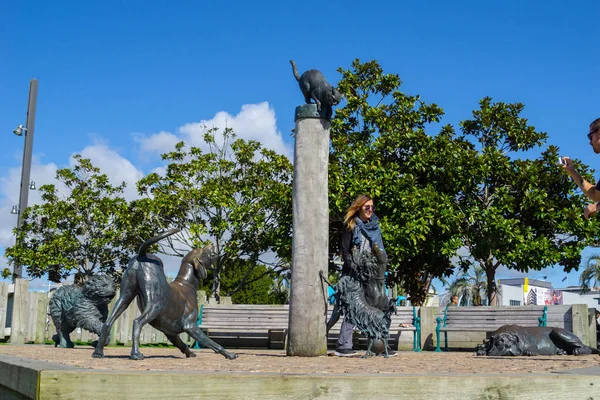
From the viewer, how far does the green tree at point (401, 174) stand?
21406 millimetres

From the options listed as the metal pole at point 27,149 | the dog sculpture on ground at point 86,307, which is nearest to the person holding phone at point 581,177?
the dog sculpture on ground at point 86,307

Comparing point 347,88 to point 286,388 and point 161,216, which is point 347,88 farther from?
point 286,388

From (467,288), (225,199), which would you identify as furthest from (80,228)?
(467,288)

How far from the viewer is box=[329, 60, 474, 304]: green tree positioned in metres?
21.4

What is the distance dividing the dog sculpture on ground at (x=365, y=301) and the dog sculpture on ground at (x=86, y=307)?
145 inches

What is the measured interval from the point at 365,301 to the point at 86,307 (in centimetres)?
436

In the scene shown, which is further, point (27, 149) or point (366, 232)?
point (27, 149)

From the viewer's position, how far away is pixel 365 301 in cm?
960

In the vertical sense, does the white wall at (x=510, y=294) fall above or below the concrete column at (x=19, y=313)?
above

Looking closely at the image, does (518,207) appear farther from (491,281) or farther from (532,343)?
(532,343)

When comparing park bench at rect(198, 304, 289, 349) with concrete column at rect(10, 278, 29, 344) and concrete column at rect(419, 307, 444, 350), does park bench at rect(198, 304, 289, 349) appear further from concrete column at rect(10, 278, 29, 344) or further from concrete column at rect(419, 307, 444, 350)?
concrete column at rect(10, 278, 29, 344)

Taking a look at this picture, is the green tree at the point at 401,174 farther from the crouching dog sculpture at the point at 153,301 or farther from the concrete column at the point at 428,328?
the crouching dog sculpture at the point at 153,301

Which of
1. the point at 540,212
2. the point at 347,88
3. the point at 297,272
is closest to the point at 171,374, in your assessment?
the point at 297,272

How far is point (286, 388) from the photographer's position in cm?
403
